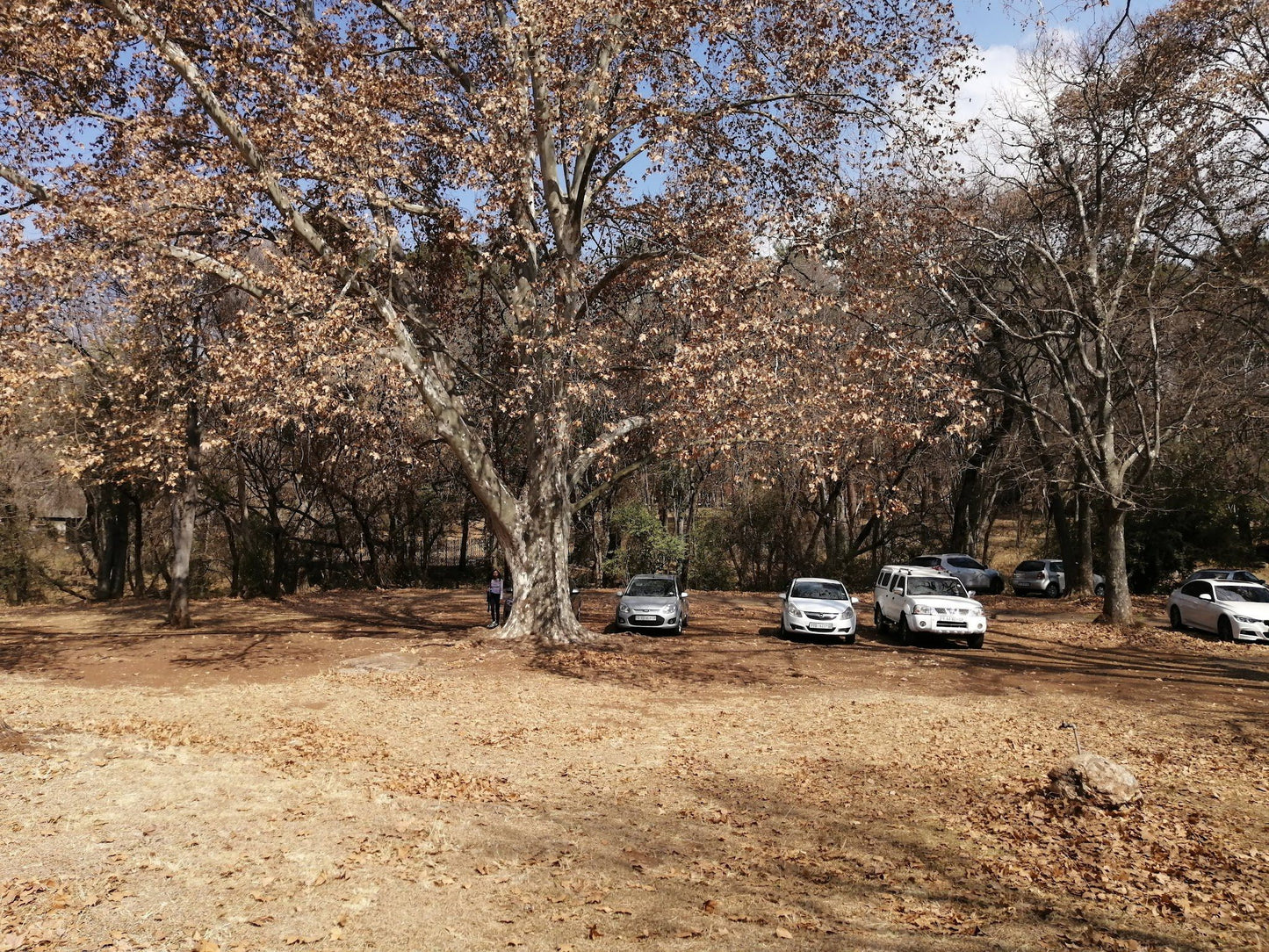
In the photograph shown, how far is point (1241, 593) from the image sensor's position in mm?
20219

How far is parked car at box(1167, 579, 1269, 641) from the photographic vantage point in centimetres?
1922

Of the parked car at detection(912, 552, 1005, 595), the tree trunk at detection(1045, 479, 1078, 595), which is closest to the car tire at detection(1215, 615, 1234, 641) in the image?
the tree trunk at detection(1045, 479, 1078, 595)

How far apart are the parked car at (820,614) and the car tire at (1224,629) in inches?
327

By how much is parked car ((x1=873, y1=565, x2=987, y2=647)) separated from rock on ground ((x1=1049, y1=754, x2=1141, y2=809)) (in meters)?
Answer: 10.8

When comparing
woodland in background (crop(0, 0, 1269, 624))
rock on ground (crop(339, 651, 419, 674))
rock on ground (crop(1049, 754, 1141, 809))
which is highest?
woodland in background (crop(0, 0, 1269, 624))

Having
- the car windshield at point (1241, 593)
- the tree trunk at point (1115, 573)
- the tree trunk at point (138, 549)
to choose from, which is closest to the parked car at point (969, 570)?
the tree trunk at point (1115, 573)

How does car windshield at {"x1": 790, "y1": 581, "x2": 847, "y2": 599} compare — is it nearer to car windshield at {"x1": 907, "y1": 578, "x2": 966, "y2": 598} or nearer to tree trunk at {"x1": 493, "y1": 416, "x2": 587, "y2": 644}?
car windshield at {"x1": 907, "y1": 578, "x2": 966, "y2": 598}

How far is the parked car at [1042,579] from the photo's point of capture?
108 ft

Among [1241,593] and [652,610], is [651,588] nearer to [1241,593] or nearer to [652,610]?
[652,610]

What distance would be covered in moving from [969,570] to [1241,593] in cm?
1209

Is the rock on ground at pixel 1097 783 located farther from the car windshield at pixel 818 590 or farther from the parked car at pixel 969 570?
the parked car at pixel 969 570

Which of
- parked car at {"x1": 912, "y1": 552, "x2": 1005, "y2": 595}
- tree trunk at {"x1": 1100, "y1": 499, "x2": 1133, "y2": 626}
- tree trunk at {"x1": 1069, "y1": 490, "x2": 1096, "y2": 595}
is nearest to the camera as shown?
tree trunk at {"x1": 1100, "y1": 499, "x2": 1133, "y2": 626}

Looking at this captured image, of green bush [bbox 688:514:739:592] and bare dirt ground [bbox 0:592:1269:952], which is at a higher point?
green bush [bbox 688:514:739:592]

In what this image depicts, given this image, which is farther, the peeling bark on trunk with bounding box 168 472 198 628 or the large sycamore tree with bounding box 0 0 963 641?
the peeling bark on trunk with bounding box 168 472 198 628
